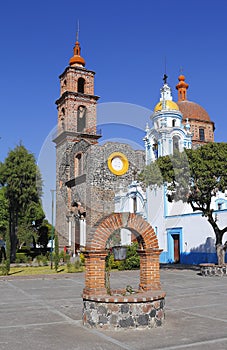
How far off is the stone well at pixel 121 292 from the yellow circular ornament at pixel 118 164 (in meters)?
1.06

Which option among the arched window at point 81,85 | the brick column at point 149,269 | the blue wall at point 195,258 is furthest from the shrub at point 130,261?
the arched window at point 81,85

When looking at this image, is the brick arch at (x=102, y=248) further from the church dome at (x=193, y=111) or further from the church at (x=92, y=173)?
the church dome at (x=193, y=111)

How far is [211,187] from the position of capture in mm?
20156

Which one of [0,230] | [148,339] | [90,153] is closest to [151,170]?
[90,153]

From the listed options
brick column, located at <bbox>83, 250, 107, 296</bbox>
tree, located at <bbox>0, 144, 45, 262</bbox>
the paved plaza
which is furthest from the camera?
tree, located at <bbox>0, 144, 45, 262</bbox>

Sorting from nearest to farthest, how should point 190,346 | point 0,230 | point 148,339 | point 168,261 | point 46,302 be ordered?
1. point 190,346
2. point 148,339
3. point 46,302
4. point 168,261
5. point 0,230

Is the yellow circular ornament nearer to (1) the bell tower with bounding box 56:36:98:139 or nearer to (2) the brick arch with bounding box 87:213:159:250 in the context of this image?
(2) the brick arch with bounding box 87:213:159:250

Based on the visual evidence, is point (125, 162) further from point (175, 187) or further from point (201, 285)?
point (175, 187)

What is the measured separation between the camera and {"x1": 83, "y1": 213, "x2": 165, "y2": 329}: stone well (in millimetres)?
7938

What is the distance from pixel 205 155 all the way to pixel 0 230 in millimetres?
31446

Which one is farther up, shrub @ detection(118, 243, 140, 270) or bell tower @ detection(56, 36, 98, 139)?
bell tower @ detection(56, 36, 98, 139)

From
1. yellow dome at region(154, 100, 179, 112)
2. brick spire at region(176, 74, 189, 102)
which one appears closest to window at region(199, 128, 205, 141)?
brick spire at region(176, 74, 189, 102)

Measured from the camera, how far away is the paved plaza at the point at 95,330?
6.81 metres

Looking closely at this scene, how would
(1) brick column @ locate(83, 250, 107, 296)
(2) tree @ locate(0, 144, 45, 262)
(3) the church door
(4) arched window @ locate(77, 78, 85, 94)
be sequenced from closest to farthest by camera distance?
(1) brick column @ locate(83, 250, 107, 296), (3) the church door, (2) tree @ locate(0, 144, 45, 262), (4) arched window @ locate(77, 78, 85, 94)
